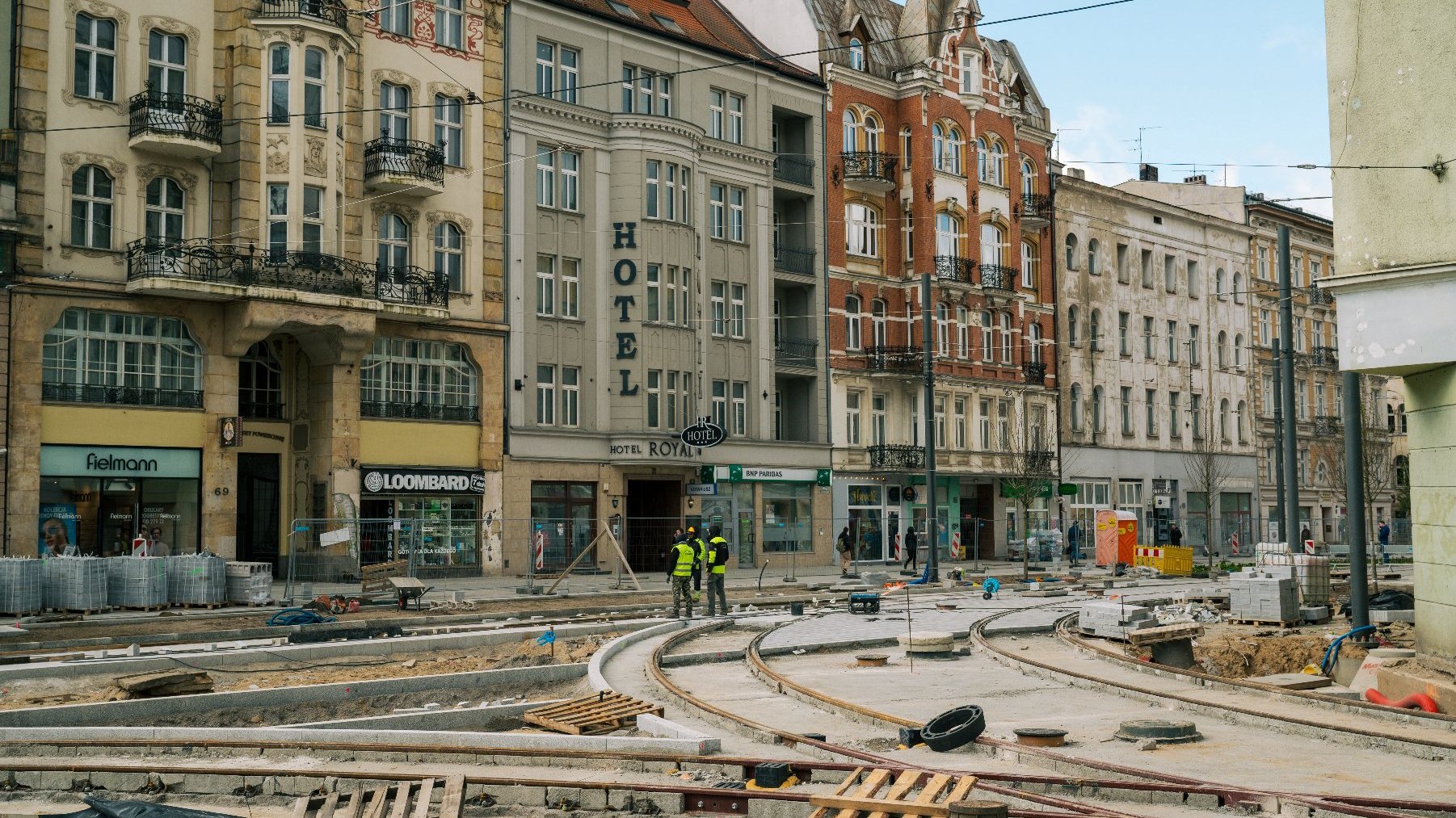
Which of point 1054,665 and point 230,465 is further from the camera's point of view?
point 230,465

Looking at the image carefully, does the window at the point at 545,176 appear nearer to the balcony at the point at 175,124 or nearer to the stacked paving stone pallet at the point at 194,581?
the balcony at the point at 175,124

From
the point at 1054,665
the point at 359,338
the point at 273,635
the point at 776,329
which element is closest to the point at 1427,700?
the point at 1054,665

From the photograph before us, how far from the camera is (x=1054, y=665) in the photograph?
17.8 meters

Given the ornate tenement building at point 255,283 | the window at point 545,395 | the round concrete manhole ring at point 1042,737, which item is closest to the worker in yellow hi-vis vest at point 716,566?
the ornate tenement building at point 255,283

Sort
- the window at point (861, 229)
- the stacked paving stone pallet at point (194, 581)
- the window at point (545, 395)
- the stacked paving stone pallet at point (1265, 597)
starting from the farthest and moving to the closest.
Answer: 1. the window at point (861, 229)
2. the window at point (545, 395)
3. the stacked paving stone pallet at point (194, 581)
4. the stacked paving stone pallet at point (1265, 597)

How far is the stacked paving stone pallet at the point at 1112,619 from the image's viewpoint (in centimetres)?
2083

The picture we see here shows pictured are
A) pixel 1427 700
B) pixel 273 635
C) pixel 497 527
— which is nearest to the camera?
pixel 1427 700

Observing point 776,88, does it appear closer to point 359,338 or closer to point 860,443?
point 860,443

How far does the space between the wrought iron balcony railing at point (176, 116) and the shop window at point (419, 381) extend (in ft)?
21.9

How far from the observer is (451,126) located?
127ft

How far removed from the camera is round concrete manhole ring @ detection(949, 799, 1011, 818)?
8.38 metres

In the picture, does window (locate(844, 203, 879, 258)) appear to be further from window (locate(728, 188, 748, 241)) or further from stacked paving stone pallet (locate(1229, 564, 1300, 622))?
stacked paving stone pallet (locate(1229, 564, 1300, 622))

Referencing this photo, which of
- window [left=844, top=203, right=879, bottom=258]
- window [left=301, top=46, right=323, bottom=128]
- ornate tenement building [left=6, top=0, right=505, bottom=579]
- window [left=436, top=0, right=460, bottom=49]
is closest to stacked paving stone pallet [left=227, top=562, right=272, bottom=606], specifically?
ornate tenement building [left=6, top=0, right=505, bottom=579]

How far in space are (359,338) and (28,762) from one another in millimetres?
23703
